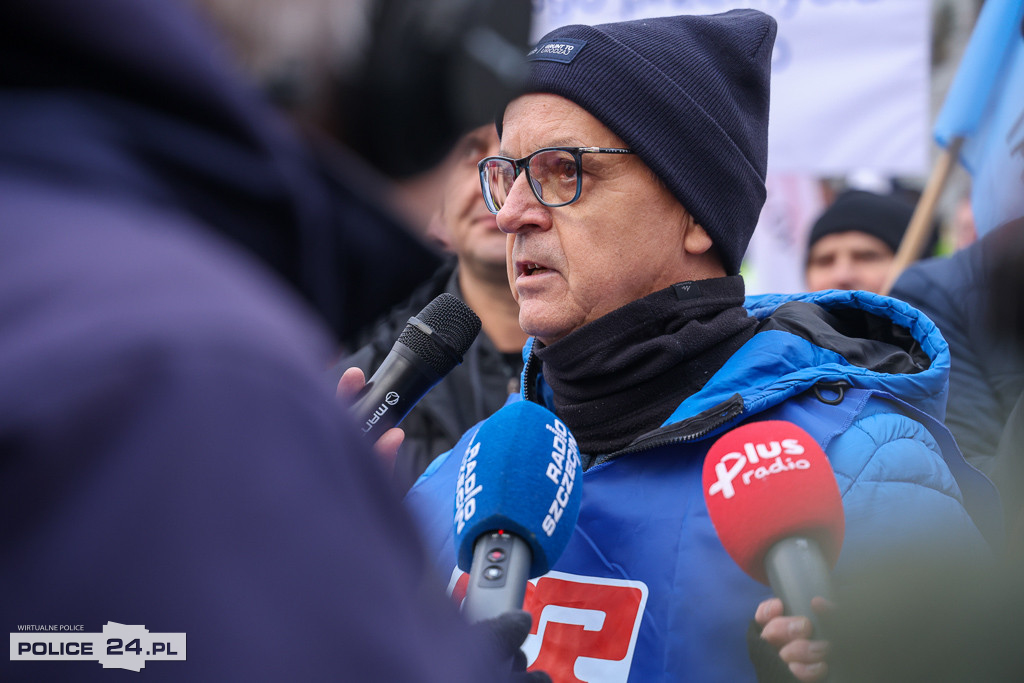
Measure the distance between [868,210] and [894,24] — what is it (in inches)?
39.3

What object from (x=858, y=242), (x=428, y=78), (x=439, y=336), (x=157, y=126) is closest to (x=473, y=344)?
(x=439, y=336)

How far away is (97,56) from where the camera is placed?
721 mm

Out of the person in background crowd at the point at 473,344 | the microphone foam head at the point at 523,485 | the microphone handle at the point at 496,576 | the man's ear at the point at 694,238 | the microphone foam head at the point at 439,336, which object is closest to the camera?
the microphone handle at the point at 496,576

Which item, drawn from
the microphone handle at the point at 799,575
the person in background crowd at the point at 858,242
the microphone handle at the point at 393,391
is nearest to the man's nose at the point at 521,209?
the microphone handle at the point at 393,391

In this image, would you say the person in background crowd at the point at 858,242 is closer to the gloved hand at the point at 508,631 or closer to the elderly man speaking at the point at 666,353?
the elderly man speaking at the point at 666,353

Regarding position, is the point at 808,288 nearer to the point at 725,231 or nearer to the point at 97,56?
the point at 725,231

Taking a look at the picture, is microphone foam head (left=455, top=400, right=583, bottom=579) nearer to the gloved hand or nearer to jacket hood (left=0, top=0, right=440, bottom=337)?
the gloved hand

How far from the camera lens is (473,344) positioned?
3299 mm

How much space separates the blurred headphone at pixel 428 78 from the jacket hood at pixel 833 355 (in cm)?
117

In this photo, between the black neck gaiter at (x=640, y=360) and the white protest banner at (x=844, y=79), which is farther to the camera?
the white protest banner at (x=844, y=79)

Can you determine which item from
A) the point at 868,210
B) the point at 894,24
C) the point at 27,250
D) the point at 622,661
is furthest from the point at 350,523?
the point at 894,24

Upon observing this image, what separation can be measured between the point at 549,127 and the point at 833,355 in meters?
0.84

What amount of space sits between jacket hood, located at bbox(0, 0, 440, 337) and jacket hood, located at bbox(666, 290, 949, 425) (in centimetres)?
139

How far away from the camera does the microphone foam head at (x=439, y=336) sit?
1.99 m
